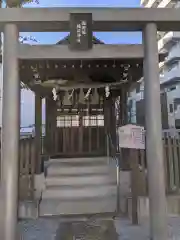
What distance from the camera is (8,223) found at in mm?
4465

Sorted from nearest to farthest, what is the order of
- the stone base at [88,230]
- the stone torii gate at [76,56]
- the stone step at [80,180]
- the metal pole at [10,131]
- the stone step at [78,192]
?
the metal pole at [10,131]
the stone torii gate at [76,56]
the stone base at [88,230]
the stone step at [78,192]
the stone step at [80,180]

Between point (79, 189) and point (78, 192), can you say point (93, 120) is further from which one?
point (78, 192)

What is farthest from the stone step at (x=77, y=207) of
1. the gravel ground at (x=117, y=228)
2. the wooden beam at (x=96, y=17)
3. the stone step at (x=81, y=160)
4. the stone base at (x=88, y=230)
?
the wooden beam at (x=96, y=17)

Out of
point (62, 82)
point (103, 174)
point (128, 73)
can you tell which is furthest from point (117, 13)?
point (103, 174)

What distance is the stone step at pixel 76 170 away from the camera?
27.5 ft

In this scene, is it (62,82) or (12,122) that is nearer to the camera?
(12,122)

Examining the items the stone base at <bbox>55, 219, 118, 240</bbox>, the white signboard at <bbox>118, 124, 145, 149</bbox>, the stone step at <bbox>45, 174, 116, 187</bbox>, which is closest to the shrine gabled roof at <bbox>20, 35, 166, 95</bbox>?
the white signboard at <bbox>118, 124, 145, 149</bbox>

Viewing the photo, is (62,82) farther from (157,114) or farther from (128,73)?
(157,114)

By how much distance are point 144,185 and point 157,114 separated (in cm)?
261

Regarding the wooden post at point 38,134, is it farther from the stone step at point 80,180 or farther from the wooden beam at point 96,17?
the wooden beam at point 96,17

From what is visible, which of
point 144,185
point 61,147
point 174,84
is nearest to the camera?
point 144,185

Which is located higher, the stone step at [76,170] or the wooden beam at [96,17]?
the wooden beam at [96,17]

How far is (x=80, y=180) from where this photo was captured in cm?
799

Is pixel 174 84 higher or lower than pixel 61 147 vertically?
higher
